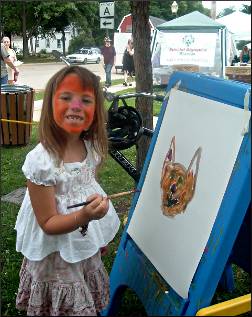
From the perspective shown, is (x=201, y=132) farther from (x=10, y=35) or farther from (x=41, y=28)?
(x=10, y=35)

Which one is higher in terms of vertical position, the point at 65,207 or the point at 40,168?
the point at 40,168

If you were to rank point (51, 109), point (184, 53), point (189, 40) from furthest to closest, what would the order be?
point (189, 40)
point (184, 53)
point (51, 109)

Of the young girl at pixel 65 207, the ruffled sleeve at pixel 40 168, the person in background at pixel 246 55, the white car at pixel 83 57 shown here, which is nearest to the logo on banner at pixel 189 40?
the person in background at pixel 246 55

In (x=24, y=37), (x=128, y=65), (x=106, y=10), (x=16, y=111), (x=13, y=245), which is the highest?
(x=106, y=10)

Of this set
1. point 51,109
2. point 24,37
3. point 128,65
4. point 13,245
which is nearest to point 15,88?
point 128,65

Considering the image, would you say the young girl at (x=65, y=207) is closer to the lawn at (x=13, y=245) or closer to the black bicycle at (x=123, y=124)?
the lawn at (x=13, y=245)

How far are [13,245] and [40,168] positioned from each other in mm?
1725

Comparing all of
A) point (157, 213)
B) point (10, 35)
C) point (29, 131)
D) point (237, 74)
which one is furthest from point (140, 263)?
point (29, 131)

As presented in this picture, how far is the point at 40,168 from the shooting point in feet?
4.81

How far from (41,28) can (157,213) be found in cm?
95

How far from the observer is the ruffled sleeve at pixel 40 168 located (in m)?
1.46

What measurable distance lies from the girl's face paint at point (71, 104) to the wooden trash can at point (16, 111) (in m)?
4.38

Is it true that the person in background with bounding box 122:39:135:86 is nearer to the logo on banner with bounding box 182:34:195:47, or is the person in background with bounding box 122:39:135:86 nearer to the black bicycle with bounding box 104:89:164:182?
the logo on banner with bounding box 182:34:195:47

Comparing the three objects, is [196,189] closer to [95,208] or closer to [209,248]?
[209,248]
